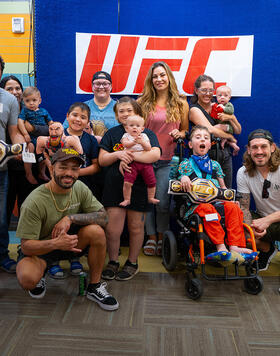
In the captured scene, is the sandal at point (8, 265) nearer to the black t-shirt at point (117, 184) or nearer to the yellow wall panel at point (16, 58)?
the black t-shirt at point (117, 184)

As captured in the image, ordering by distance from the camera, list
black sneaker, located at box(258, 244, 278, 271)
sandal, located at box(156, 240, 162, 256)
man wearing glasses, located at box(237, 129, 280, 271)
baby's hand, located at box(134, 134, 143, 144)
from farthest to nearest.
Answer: sandal, located at box(156, 240, 162, 256)
black sneaker, located at box(258, 244, 278, 271)
man wearing glasses, located at box(237, 129, 280, 271)
baby's hand, located at box(134, 134, 143, 144)

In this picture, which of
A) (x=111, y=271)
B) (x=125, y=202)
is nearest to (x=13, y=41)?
(x=125, y=202)

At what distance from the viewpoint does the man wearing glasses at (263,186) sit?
2.79m

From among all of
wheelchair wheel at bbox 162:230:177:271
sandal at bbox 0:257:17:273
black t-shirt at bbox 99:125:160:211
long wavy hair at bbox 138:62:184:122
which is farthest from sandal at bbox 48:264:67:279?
long wavy hair at bbox 138:62:184:122

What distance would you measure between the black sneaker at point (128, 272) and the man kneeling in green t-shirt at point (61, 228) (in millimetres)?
342

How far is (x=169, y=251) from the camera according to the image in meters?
2.92

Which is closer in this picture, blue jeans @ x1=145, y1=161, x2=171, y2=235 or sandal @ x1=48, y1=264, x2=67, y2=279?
sandal @ x1=48, y1=264, x2=67, y2=279

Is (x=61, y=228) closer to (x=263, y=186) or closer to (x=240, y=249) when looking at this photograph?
(x=240, y=249)

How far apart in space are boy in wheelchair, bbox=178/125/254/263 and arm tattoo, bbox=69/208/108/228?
762 mm

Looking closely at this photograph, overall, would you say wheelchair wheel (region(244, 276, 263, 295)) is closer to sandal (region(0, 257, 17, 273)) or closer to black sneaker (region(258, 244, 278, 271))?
black sneaker (region(258, 244, 278, 271))

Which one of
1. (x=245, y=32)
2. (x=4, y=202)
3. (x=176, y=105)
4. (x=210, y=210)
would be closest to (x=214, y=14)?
(x=245, y=32)

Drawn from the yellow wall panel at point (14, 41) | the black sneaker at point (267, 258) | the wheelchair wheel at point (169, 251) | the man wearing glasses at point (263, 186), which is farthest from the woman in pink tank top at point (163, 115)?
the yellow wall panel at point (14, 41)

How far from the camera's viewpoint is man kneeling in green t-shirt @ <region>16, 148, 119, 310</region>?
7.04 feet

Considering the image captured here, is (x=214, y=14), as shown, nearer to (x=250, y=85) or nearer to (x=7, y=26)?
(x=250, y=85)
